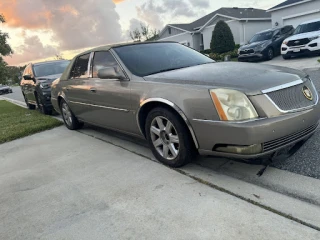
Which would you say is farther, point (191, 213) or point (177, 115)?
point (177, 115)

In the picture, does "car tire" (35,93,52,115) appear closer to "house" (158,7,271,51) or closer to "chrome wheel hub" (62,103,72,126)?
"chrome wheel hub" (62,103,72,126)

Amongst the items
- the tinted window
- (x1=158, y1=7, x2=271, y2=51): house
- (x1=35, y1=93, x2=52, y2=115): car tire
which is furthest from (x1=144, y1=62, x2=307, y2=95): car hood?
(x1=158, y1=7, x2=271, y2=51): house

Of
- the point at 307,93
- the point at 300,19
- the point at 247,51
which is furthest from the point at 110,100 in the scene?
the point at 300,19

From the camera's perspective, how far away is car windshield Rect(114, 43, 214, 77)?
13.3 ft

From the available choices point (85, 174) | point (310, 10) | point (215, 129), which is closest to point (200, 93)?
point (215, 129)

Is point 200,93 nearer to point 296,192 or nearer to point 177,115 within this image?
point 177,115

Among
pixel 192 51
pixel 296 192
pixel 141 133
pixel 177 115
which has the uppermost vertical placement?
pixel 192 51

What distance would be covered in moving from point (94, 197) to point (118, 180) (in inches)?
16.1

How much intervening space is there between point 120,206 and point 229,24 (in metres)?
29.5

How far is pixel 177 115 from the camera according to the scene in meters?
3.34

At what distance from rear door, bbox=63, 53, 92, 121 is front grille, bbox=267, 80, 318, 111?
9.62 feet

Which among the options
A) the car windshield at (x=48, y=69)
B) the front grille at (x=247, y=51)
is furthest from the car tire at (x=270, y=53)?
the car windshield at (x=48, y=69)

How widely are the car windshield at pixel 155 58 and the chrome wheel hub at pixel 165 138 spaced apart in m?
0.73

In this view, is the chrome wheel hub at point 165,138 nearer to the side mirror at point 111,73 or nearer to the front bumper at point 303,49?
the side mirror at point 111,73
